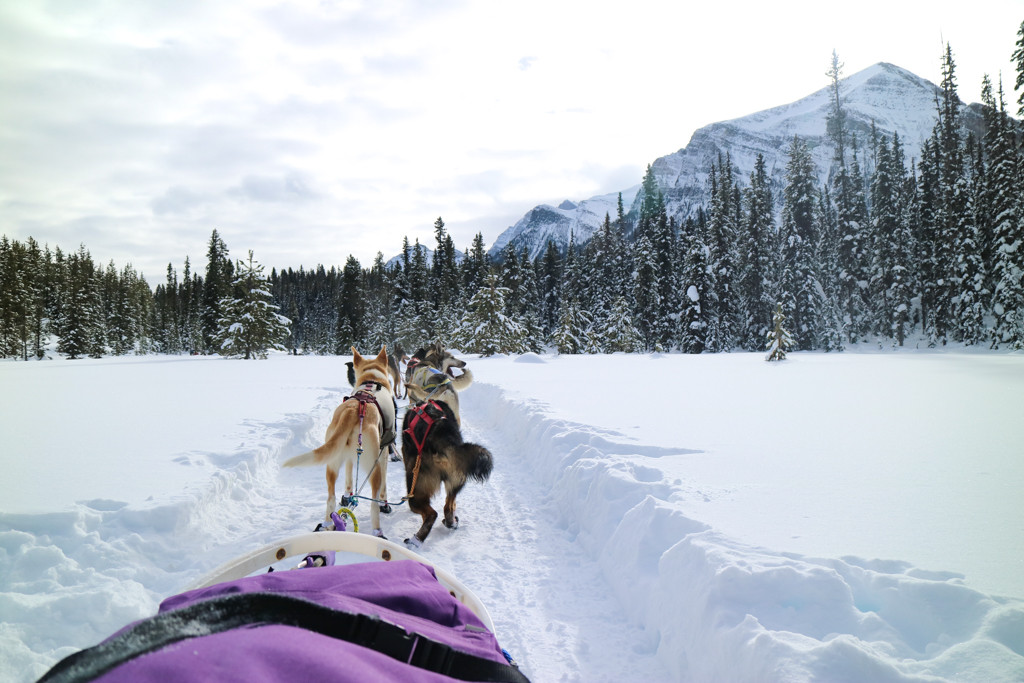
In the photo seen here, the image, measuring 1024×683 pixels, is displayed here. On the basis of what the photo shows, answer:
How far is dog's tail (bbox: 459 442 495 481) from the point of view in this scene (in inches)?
184

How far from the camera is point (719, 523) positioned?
12.4ft

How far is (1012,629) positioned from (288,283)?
Answer: 128 m

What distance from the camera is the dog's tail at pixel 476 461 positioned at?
4.67 m

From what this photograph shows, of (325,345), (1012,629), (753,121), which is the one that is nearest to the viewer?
(1012,629)

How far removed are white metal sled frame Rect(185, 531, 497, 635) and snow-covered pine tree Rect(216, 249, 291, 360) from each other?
40248 mm

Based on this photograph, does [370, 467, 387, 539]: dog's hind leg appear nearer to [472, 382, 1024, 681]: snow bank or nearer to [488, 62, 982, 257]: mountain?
[472, 382, 1024, 681]: snow bank

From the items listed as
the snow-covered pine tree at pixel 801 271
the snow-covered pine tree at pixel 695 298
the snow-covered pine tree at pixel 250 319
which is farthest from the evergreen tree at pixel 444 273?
the snow-covered pine tree at pixel 801 271

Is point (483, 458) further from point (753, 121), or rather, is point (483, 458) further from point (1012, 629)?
point (753, 121)

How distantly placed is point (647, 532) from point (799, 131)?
552ft

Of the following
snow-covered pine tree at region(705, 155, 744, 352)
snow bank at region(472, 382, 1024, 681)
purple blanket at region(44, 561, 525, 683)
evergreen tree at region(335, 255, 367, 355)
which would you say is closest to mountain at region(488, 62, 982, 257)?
evergreen tree at region(335, 255, 367, 355)

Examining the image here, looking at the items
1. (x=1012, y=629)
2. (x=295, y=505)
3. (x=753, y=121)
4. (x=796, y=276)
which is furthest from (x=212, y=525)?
(x=753, y=121)

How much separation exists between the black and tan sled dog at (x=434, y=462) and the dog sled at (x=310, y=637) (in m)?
3.13

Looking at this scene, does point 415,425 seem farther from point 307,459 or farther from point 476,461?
point 307,459

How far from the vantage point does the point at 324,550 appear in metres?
1.96
